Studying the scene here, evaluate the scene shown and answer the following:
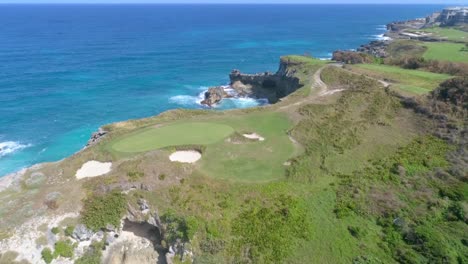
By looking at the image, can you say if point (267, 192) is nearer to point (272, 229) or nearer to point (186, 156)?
point (272, 229)

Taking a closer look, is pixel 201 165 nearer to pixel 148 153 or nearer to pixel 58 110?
pixel 148 153

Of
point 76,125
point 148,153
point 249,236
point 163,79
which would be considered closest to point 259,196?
point 249,236

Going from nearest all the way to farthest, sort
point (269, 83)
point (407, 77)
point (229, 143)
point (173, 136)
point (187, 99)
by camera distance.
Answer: point (229, 143), point (173, 136), point (407, 77), point (187, 99), point (269, 83)

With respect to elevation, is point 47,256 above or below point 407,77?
below

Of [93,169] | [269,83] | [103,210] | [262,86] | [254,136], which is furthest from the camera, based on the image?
[262,86]

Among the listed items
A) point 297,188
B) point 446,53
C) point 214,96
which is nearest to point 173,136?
point 297,188

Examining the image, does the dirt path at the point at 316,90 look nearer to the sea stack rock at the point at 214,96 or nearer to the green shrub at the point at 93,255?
the sea stack rock at the point at 214,96
